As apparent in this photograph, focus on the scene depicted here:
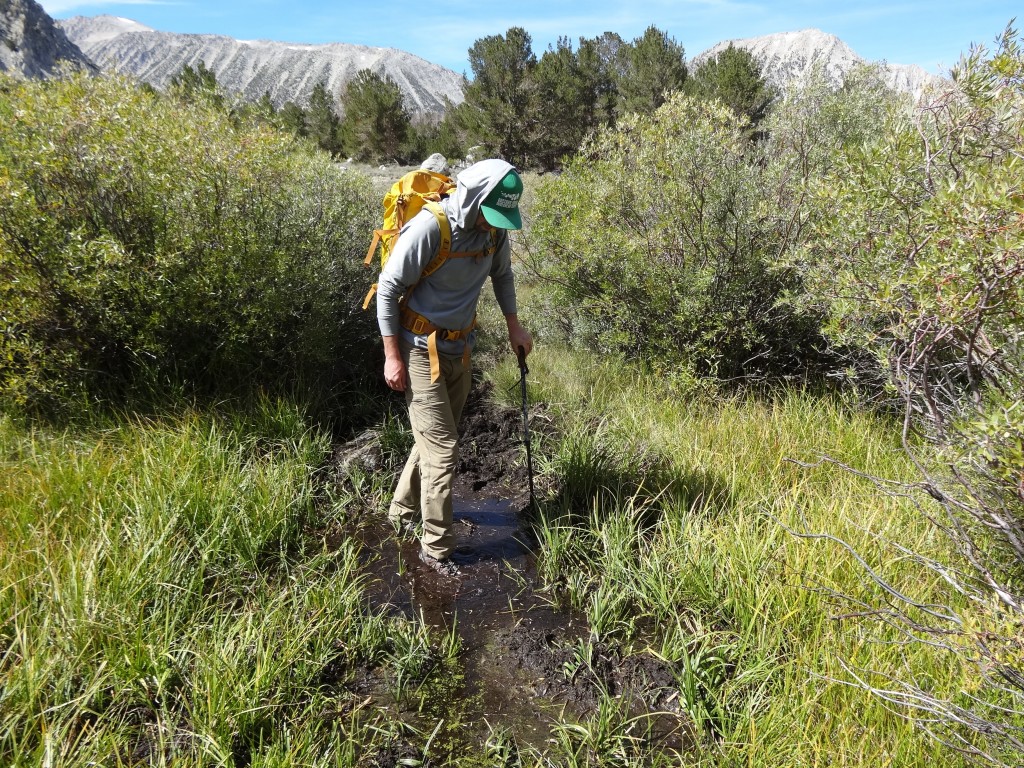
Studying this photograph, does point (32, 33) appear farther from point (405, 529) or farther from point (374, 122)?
point (405, 529)

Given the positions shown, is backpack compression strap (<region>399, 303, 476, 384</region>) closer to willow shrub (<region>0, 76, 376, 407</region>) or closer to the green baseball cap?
the green baseball cap

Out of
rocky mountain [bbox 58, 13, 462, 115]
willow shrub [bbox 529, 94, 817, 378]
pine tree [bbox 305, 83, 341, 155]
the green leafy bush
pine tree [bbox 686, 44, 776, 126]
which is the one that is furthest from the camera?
rocky mountain [bbox 58, 13, 462, 115]

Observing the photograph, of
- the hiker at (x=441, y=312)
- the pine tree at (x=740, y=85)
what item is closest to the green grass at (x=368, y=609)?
the hiker at (x=441, y=312)

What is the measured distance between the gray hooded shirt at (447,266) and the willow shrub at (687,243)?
2208 mm

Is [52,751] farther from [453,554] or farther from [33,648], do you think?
[453,554]

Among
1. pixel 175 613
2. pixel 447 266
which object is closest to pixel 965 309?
pixel 447 266

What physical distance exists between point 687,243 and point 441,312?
2.89 metres

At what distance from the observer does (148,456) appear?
383cm

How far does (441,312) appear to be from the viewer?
3471mm

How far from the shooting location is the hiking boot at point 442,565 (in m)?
3.80

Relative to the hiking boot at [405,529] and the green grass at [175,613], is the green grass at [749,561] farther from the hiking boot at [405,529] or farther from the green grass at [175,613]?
the green grass at [175,613]

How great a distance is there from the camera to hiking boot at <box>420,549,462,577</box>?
150 inches

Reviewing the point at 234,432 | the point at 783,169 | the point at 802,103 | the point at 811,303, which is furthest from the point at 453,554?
the point at 802,103

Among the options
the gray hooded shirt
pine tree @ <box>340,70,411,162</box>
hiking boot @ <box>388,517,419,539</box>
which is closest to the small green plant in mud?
hiking boot @ <box>388,517,419,539</box>
